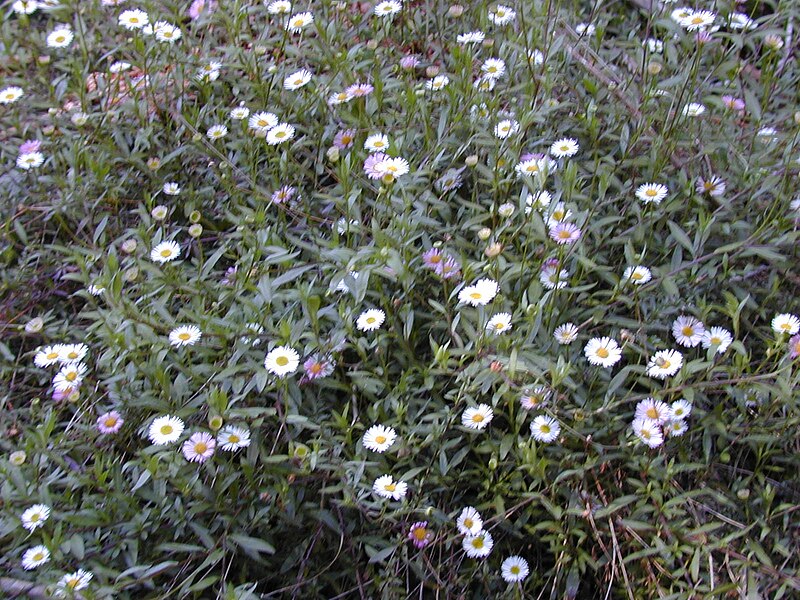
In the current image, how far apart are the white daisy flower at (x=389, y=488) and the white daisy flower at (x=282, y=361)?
1.12ft

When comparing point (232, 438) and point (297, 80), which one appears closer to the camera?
point (232, 438)

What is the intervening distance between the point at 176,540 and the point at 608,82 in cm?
186

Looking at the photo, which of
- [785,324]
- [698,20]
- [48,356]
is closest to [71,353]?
[48,356]

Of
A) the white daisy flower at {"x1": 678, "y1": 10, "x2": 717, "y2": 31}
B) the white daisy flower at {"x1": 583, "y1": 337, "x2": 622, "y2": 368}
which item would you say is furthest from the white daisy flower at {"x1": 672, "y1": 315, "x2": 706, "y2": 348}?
the white daisy flower at {"x1": 678, "y1": 10, "x2": 717, "y2": 31}

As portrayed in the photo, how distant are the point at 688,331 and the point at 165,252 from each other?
1.45 metres

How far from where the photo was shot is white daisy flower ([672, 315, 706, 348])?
7.06 feet

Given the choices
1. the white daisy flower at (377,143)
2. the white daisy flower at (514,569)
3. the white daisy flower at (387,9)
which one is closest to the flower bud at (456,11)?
the white daisy flower at (387,9)

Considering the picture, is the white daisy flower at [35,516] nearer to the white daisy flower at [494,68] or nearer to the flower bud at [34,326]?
the flower bud at [34,326]

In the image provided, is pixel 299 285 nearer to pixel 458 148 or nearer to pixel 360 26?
pixel 458 148

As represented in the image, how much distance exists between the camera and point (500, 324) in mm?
2123

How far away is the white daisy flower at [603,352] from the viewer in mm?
2096

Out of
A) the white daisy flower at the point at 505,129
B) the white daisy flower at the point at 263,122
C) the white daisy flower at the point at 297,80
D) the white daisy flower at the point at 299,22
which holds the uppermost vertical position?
the white daisy flower at the point at 299,22

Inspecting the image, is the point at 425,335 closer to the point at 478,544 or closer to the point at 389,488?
the point at 389,488

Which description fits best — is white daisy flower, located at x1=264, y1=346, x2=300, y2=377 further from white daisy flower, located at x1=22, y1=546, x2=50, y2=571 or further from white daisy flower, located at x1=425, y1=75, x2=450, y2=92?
white daisy flower, located at x1=425, y1=75, x2=450, y2=92
